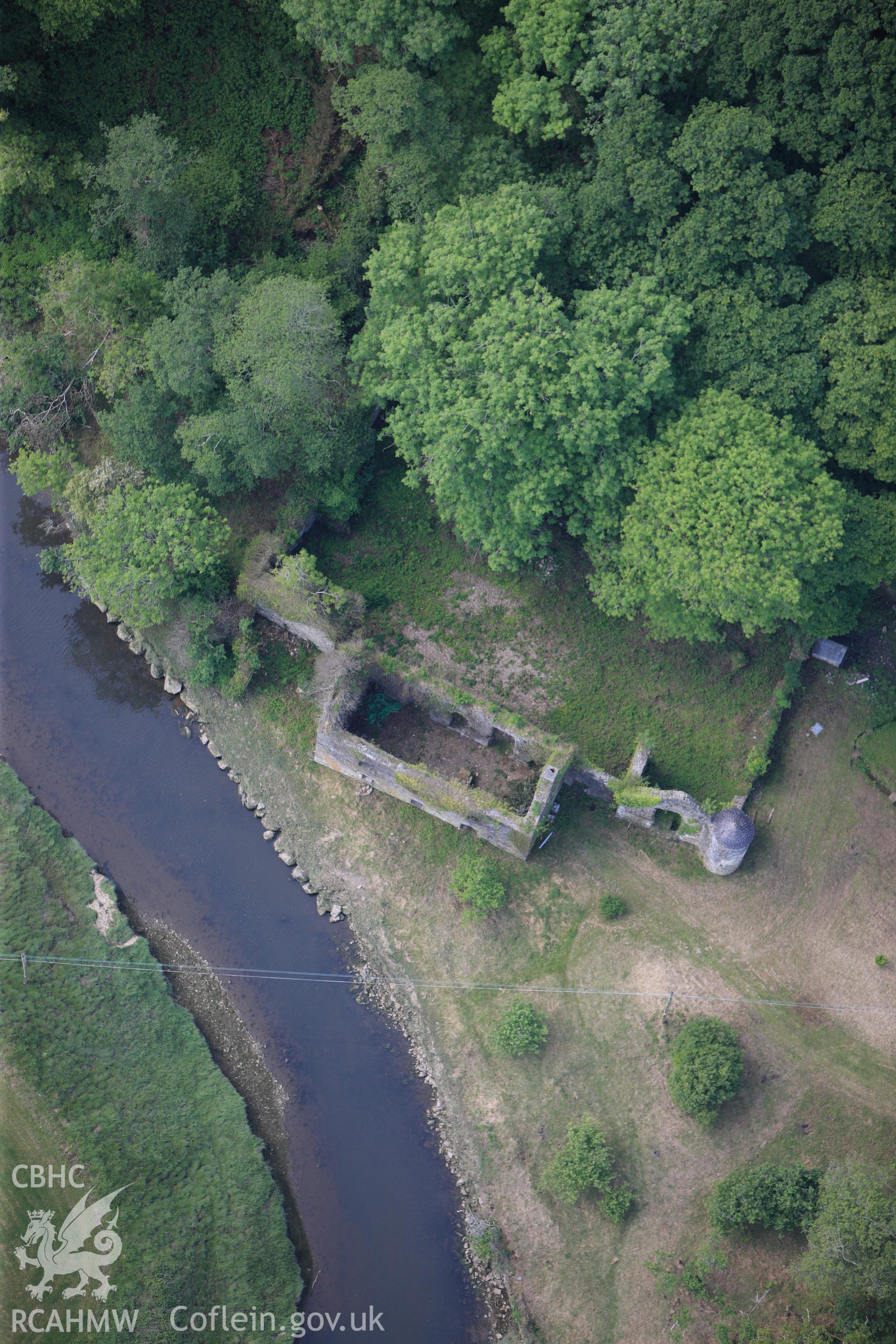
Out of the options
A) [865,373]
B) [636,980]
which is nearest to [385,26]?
[865,373]

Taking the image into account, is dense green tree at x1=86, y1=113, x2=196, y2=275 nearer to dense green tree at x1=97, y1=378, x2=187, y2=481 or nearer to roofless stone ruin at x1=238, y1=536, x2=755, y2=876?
dense green tree at x1=97, y1=378, x2=187, y2=481

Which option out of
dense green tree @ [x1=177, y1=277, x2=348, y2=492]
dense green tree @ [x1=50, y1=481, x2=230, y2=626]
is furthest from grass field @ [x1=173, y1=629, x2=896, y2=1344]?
dense green tree @ [x1=177, y1=277, x2=348, y2=492]

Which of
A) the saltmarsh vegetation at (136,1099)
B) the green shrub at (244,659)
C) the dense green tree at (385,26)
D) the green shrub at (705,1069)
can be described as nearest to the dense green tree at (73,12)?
the dense green tree at (385,26)

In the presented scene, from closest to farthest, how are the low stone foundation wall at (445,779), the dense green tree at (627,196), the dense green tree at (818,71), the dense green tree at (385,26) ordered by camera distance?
the dense green tree at (818,71) → the dense green tree at (627,196) → the dense green tree at (385,26) → the low stone foundation wall at (445,779)

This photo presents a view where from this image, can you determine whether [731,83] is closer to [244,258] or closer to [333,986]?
[244,258]

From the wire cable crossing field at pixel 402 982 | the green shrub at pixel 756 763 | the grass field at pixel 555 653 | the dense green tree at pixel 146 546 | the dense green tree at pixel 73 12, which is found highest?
the dense green tree at pixel 73 12

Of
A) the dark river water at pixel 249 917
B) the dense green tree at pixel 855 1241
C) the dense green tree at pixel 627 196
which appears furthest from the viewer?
the dark river water at pixel 249 917

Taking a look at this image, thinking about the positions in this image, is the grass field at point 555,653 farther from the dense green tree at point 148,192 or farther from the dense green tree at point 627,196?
the dense green tree at point 148,192

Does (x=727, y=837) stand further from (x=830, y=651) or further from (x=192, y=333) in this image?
(x=192, y=333)
